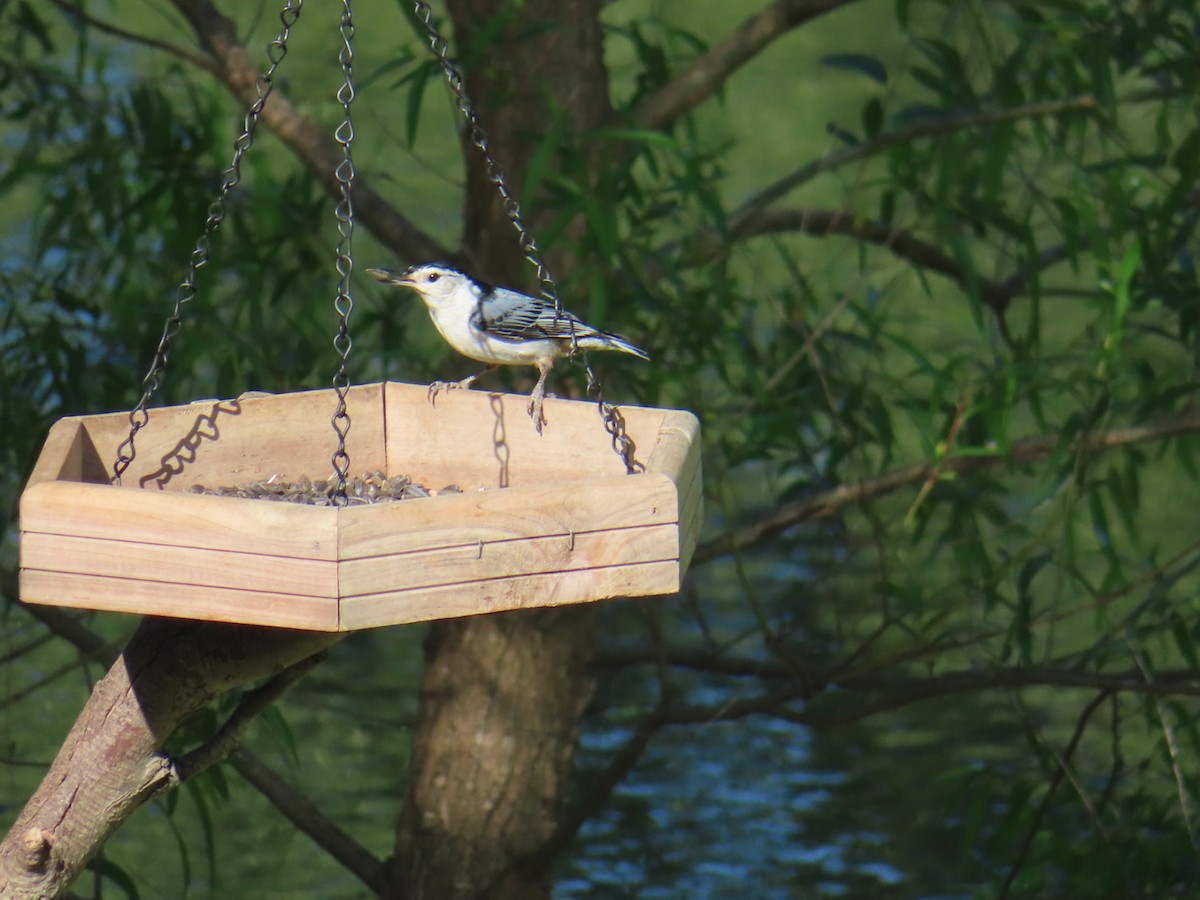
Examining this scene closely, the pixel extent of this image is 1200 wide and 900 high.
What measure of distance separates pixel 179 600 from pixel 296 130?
1780mm

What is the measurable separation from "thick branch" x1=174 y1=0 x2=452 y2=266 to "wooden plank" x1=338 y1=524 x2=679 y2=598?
172 centimetres

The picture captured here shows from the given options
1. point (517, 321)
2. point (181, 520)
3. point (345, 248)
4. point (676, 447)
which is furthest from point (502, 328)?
point (181, 520)

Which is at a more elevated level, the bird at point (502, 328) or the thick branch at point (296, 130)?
the thick branch at point (296, 130)

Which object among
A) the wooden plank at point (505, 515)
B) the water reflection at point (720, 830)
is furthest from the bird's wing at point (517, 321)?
the water reflection at point (720, 830)

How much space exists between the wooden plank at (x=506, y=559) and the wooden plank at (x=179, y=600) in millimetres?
48

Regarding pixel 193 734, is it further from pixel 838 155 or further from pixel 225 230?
pixel 838 155

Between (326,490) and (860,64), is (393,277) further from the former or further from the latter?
(860,64)

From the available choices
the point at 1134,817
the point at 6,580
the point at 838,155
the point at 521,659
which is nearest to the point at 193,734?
the point at 6,580

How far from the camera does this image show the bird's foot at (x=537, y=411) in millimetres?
2418

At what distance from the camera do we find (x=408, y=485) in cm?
241

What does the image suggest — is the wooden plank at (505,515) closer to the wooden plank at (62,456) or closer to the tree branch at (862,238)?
the wooden plank at (62,456)

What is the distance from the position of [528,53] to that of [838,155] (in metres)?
0.67

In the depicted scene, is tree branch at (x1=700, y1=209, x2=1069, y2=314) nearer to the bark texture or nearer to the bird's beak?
the bird's beak

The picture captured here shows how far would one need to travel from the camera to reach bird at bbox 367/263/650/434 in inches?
102
